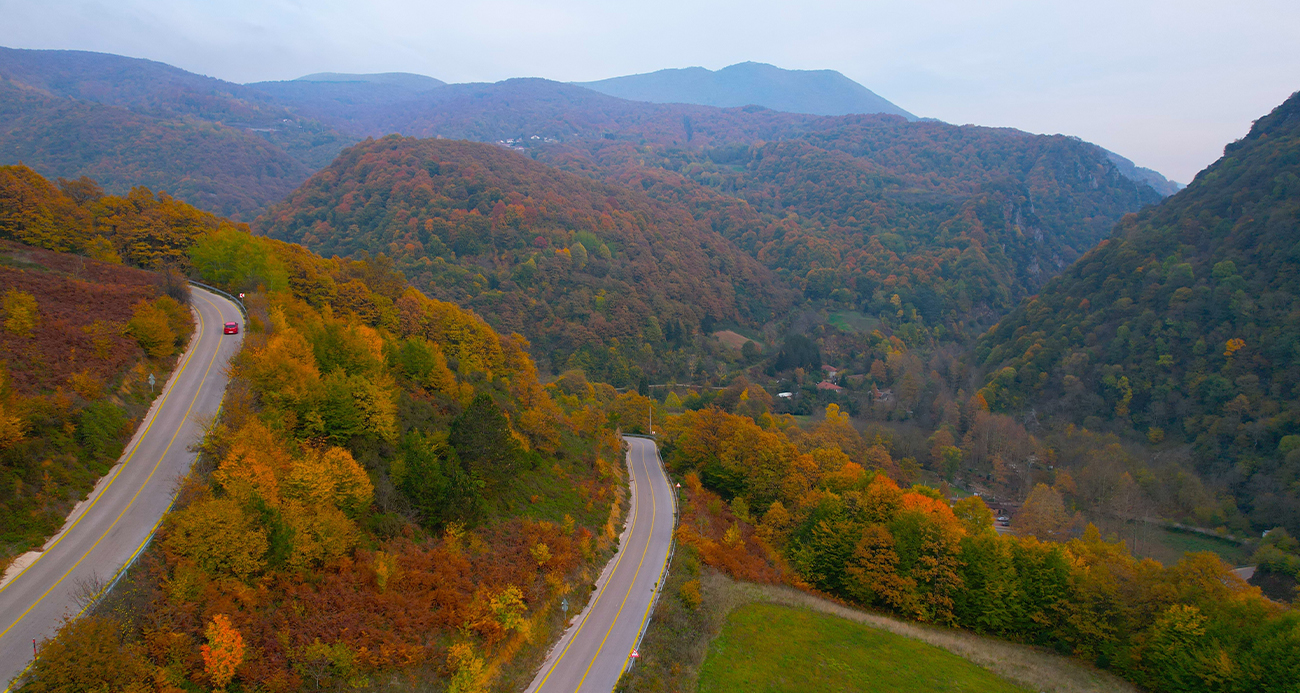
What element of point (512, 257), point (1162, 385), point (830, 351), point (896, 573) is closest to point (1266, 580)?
point (1162, 385)

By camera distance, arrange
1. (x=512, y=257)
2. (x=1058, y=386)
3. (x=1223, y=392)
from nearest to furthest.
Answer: (x=1223, y=392) → (x=1058, y=386) → (x=512, y=257)

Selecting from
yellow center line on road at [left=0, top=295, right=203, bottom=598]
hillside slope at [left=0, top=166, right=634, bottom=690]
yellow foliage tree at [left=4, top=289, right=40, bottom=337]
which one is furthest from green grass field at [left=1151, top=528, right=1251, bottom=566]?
yellow foliage tree at [left=4, top=289, right=40, bottom=337]

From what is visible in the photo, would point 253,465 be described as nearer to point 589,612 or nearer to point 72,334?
point 72,334

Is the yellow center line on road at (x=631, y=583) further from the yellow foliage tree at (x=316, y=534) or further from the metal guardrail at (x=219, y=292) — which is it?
the metal guardrail at (x=219, y=292)

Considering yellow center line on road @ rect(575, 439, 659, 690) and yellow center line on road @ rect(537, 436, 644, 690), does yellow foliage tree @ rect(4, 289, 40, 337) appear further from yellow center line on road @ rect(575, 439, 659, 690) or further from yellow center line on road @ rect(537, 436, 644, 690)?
yellow center line on road @ rect(575, 439, 659, 690)

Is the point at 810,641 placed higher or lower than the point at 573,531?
lower

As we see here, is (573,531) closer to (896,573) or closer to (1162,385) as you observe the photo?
(896,573)

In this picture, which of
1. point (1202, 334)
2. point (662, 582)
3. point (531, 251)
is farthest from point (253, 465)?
point (531, 251)
